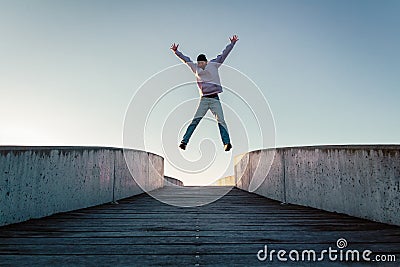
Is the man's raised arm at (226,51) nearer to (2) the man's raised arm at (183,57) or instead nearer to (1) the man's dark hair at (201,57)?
(1) the man's dark hair at (201,57)

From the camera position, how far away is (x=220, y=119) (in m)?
5.45

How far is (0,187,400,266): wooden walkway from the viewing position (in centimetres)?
166

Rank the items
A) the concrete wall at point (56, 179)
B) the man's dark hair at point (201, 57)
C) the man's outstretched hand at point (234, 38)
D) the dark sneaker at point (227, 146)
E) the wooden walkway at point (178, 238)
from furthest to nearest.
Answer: the man's dark hair at point (201, 57) < the dark sneaker at point (227, 146) < the man's outstretched hand at point (234, 38) < the concrete wall at point (56, 179) < the wooden walkway at point (178, 238)

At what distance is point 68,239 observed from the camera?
6.91 feet

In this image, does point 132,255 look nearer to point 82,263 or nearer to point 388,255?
point 82,263

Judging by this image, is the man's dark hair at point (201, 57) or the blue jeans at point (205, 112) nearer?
the blue jeans at point (205, 112)

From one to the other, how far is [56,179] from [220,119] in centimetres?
300

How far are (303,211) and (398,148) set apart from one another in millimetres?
1356

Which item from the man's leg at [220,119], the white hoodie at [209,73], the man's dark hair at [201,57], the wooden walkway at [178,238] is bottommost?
the wooden walkway at [178,238]

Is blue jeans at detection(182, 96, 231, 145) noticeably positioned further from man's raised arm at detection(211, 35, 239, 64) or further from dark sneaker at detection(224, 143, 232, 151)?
man's raised arm at detection(211, 35, 239, 64)

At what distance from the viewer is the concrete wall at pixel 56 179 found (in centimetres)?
267

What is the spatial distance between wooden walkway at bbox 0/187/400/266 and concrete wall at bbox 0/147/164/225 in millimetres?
160

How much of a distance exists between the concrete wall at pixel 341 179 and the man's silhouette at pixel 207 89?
1.13 meters

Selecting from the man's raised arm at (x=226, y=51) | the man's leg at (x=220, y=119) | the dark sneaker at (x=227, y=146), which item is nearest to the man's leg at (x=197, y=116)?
the man's leg at (x=220, y=119)
